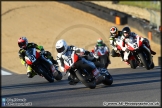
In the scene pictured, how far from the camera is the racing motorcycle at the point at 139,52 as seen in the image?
1636cm

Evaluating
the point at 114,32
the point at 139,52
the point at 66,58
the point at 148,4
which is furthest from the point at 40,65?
the point at 148,4

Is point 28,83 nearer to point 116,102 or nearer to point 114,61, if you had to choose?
point 116,102

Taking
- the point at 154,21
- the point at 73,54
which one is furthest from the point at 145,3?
the point at 73,54

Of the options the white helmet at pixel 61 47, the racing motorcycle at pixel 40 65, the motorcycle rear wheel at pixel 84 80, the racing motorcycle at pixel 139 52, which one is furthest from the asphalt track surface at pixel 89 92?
the white helmet at pixel 61 47

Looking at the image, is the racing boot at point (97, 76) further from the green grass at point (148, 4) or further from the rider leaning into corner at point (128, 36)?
the green grass at point (148, 4)

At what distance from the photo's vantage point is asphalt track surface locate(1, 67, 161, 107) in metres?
10.3

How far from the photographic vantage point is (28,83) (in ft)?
49.8

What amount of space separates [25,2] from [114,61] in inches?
496

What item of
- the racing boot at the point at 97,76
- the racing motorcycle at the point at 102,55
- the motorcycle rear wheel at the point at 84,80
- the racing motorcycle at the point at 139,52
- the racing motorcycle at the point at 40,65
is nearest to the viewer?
the motorcycle rear wheel at the point at 84,80

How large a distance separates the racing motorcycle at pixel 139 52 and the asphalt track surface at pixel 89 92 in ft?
1.78

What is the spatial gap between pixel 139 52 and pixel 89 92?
493 centimetres

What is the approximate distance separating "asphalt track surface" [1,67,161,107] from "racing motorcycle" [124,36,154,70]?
1.78 ft

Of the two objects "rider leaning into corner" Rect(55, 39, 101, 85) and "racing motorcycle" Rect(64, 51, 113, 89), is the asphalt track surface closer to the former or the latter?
"racing motorcycle" Rect(64, 51, 113, 89)

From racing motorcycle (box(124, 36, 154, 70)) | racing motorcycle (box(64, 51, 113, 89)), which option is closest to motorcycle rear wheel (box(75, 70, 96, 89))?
racing motorcycle (box(64, 51, 113, 89))
